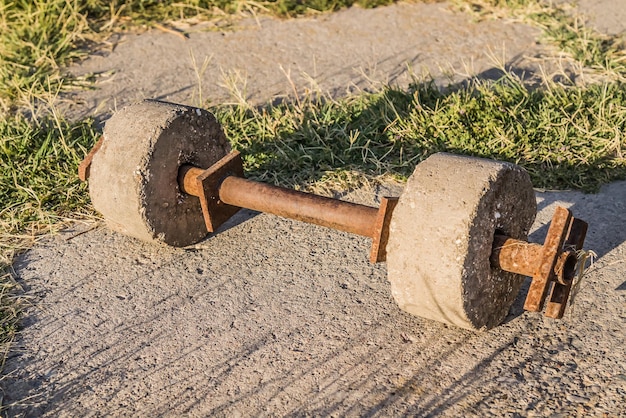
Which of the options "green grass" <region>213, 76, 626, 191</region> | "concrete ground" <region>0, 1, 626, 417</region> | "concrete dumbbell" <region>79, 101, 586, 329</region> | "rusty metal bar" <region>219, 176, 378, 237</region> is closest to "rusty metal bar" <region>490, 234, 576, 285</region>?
"concrete dumbbell" <region>79, 101, 586, 329</region>

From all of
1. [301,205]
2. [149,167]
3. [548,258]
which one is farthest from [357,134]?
[548,258]

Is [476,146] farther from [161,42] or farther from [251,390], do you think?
[161,42]

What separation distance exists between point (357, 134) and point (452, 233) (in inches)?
70.1

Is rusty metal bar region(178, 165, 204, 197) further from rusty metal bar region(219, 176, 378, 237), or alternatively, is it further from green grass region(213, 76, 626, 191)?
green grass region(213, 76, 626, 191)

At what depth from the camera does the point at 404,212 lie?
305 cm

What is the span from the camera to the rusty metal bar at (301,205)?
3356mm

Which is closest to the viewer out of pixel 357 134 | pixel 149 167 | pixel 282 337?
pixel 282 337

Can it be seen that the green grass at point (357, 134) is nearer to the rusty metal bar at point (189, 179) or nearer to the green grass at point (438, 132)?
the green grass at point (438, 132)

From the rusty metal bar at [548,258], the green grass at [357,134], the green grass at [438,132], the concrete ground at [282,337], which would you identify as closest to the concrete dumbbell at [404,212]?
the rusty metal bar at [548,258]

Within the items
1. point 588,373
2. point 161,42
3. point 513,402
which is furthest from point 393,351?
point 161,42

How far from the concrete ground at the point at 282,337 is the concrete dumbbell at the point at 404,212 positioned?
196mm

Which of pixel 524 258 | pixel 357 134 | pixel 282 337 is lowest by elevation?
pixel 282 337

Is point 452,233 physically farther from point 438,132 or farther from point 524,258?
point 438,132

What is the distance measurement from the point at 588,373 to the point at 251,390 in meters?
1.31
